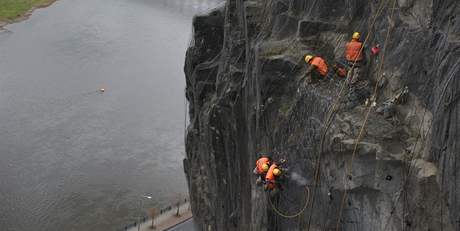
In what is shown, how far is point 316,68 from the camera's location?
15.8 m

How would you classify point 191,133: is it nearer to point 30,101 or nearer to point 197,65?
point 197,65

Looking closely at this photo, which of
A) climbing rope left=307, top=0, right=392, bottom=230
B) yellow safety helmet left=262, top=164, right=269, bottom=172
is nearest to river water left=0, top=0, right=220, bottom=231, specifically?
yellow safety helmet left=262, top=164, right=269, bottom=172

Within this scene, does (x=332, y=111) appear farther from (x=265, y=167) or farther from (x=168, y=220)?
(x=168, y=220)

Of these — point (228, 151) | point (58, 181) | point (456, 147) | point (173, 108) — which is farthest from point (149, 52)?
point (456, 147)

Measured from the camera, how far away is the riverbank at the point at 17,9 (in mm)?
84500

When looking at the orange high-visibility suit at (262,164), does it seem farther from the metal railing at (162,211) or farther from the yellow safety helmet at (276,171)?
the metal railing at (162,211)

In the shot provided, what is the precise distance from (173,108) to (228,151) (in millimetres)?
35033

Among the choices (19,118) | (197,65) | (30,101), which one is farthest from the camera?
(30,101)

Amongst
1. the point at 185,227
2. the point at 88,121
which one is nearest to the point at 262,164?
the point at 185,227

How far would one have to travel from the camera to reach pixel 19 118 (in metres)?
50.4

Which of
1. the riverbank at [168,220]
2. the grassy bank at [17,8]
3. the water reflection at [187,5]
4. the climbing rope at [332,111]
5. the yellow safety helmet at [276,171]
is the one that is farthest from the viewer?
the water reflection at [187,5]

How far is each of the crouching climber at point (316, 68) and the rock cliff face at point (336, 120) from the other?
0.37 meters

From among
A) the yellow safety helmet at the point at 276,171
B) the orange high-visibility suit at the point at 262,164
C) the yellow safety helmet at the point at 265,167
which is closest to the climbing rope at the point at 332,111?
the yellow safety helmet at the point at 276,171

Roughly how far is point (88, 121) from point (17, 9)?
47673 millimetres
